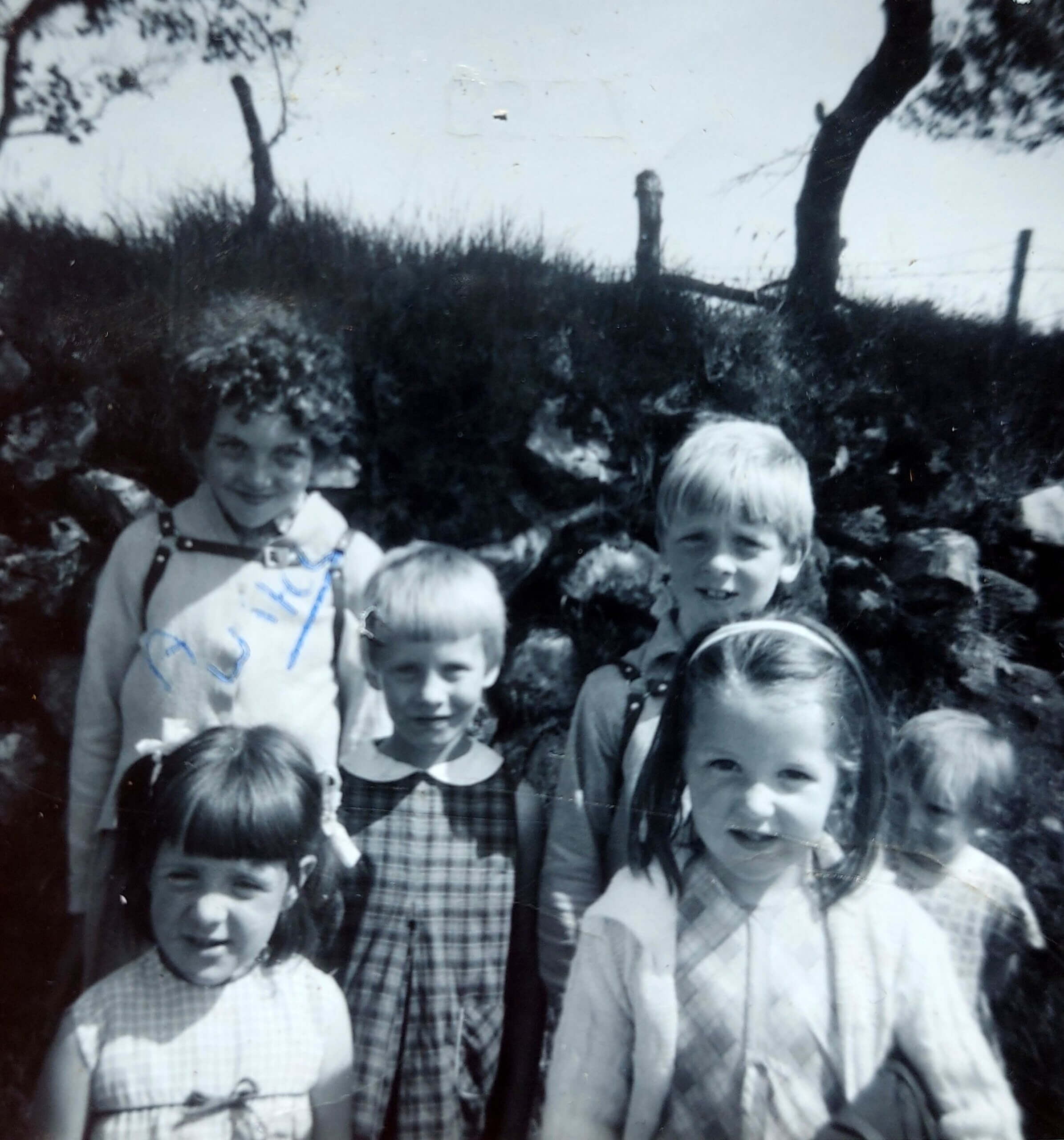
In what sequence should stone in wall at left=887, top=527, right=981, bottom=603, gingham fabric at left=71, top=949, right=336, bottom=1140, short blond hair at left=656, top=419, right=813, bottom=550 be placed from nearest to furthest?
1. gingham fabric at left=71, top=949, right=336, bottom=1140
2. short blond hair at left=656, top=419, right=813, bottom=550
3. stone in wall at left=887, top=527, right=981, bottom=603

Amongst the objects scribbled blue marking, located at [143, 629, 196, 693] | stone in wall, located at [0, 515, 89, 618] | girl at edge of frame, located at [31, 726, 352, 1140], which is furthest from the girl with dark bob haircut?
stone in wall, located at [0, 515, 89, 618]

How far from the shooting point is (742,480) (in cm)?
Answer: 225

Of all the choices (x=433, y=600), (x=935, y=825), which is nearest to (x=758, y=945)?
(x=935, y=825)

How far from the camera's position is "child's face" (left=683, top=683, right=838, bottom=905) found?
7.16 ft

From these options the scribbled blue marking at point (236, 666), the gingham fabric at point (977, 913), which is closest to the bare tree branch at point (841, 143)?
the gingham fabric at point (977, 913)

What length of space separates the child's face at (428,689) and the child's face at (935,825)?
93 centimetres

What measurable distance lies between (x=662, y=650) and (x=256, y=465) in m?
0.89

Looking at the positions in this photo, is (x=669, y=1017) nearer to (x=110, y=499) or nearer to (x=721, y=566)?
(x=721, y=566)

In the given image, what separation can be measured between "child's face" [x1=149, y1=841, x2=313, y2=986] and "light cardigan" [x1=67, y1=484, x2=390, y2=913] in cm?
20

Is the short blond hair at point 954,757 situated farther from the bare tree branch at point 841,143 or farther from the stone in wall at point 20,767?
the stone in wall at point 20,767

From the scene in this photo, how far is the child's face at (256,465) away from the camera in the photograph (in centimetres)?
222

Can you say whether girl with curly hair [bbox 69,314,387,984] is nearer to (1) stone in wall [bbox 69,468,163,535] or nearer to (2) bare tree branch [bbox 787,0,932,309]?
(1) stone in wall [bbox 69,468,163,535]

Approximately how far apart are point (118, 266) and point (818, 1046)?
82.3 inches

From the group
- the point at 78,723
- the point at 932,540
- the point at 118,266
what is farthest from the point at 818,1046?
the point at 118,266
